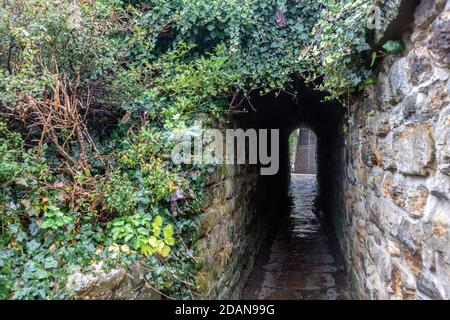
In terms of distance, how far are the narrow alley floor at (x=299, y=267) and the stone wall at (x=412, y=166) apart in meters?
1.33

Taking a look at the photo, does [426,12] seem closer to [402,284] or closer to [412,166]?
[412,166]

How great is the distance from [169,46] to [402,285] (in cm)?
277

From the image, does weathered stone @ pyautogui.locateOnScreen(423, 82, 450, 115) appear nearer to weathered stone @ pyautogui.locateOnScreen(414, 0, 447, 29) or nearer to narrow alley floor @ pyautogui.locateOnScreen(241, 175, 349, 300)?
weathered stone @ pyautogui.locateOnScreen(414, 0, 447, 29)

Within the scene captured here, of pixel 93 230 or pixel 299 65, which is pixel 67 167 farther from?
pixel 299 65

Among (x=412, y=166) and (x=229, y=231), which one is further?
(x=229, y=231)

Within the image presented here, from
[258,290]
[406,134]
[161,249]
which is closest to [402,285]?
[406,134]

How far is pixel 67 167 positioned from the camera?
2145 mm

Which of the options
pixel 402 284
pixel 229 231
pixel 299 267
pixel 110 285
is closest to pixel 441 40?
pixel 402 284

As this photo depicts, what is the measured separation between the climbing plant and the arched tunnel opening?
1.01 metres

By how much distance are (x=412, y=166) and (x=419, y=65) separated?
45 centimetres

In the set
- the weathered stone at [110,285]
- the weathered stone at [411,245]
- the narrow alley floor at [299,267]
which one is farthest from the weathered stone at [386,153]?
the narrow alley floor at [299,267]

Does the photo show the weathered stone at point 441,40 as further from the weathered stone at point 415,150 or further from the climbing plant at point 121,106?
the climbing plant at point 121,106

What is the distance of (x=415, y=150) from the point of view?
1460 millimetres

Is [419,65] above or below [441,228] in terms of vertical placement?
above
